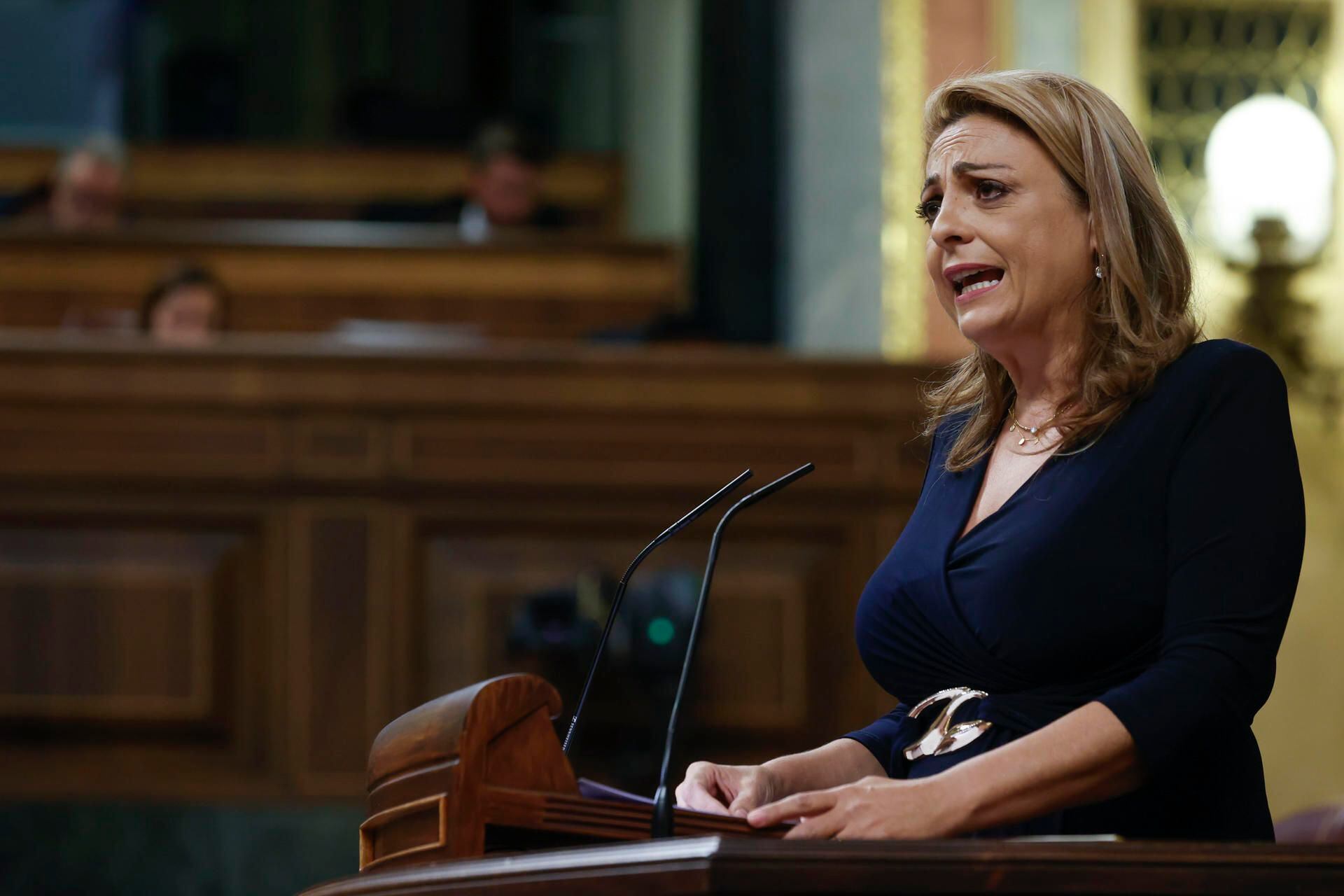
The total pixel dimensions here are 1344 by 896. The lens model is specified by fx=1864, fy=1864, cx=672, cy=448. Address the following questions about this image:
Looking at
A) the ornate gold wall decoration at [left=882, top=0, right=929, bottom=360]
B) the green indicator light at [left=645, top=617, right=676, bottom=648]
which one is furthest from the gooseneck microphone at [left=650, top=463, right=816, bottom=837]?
the ornate gold wall decoration at [left=882, top=0, right=929, bottom=360]

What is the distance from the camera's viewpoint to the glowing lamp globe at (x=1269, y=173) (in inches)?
198

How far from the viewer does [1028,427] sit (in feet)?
5.57

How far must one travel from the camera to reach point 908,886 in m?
1.11

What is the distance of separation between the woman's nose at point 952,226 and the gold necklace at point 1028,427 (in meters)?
0.17

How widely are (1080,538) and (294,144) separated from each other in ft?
24.0

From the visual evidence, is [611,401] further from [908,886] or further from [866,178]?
[908,886]

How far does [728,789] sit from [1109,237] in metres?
0.58

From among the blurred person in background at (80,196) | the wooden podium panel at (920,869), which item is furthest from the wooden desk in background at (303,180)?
the wooden podium panel at (920,869)

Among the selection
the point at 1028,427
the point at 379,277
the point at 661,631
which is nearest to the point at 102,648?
the point at 661,631

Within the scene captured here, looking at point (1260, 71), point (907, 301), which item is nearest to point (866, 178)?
point (907, 301)

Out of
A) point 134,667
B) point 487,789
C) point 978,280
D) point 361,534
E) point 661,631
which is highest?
point 978,280

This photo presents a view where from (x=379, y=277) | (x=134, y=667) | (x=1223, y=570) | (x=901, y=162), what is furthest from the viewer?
(x=379, y=277)

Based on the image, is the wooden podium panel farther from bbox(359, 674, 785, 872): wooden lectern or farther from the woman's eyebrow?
the woman's eyebrow

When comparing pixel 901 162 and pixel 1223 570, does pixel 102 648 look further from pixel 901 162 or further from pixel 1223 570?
pixel 1223 570
